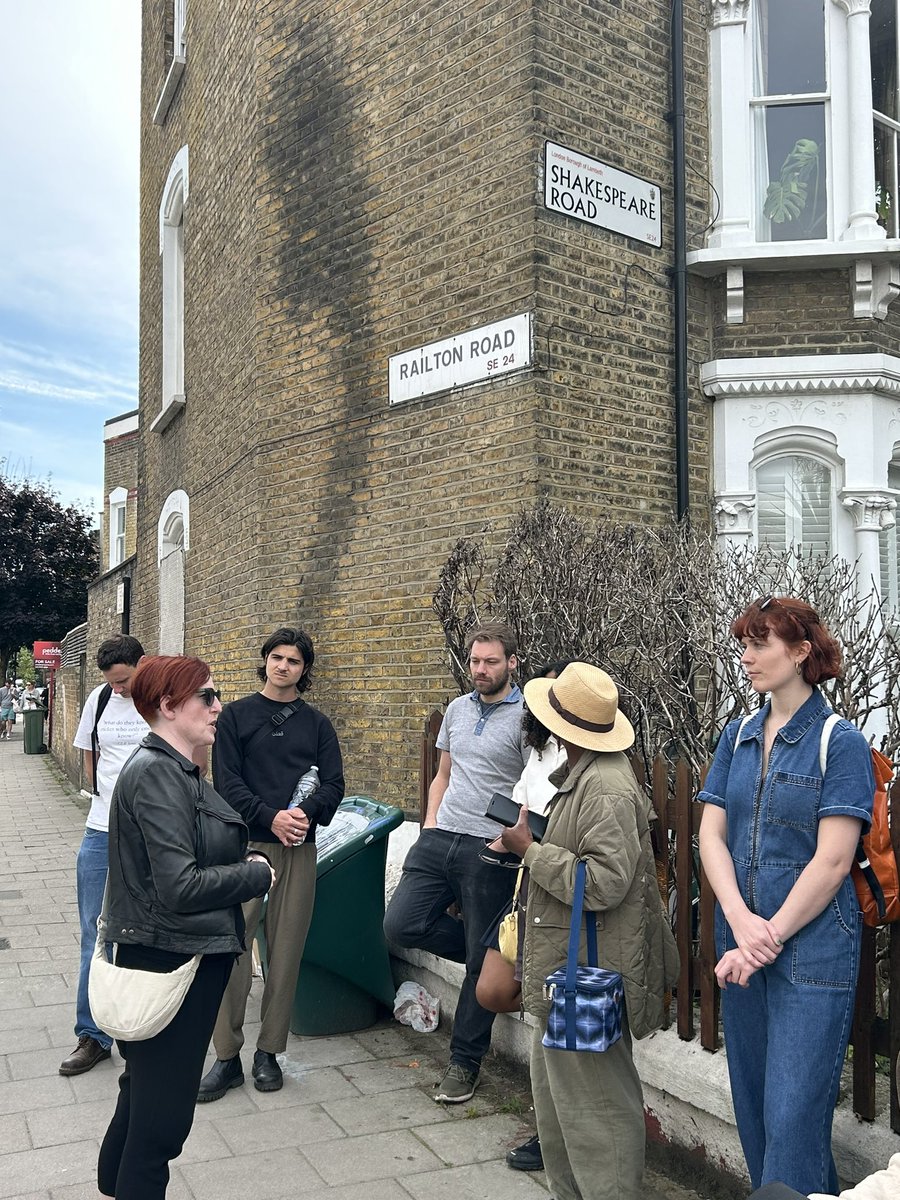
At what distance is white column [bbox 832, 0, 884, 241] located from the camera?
767 centimetres

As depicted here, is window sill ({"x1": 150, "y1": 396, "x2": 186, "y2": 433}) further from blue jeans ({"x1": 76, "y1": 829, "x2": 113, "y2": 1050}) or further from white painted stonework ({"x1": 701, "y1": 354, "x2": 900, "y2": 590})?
blue jeans ({"x1": 76, "y1": 829, "x2": 113, "y2": 1050})

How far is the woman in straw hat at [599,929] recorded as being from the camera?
329 centimetres

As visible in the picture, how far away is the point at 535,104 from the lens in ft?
22.5

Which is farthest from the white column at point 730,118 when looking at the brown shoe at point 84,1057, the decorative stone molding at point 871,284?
the brown shoe at point 84,1057

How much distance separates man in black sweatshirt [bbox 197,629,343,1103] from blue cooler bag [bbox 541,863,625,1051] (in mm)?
1878

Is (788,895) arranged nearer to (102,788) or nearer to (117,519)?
(102,788)

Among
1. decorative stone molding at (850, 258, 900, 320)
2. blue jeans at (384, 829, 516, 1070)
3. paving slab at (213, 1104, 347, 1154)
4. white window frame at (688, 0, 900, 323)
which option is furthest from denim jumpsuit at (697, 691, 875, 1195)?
decorative stone molding at (850, 258, 900, 320)

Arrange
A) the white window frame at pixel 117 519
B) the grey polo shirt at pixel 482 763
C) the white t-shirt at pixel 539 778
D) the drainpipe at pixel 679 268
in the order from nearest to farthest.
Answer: the white t-shirt at pixel 539 778 < the grey polo shirt at pixel 482 763 < the drainpipe at pixel 679 268 < the white window frame at pixel 117 519

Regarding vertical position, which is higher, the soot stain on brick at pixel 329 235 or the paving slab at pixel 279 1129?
the soot stain on brick at pixel 329 235

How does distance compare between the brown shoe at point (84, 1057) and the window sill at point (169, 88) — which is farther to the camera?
the window sill at point (169, 88)

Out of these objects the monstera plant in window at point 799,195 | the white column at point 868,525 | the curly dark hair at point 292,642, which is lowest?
the curly dark hair at point 292,642

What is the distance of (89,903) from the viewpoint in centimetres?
518

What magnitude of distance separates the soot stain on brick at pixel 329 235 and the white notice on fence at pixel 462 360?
529 mm

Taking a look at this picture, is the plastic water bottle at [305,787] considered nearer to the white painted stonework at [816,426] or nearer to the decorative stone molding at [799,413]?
the white painted stonework at [816,426]
